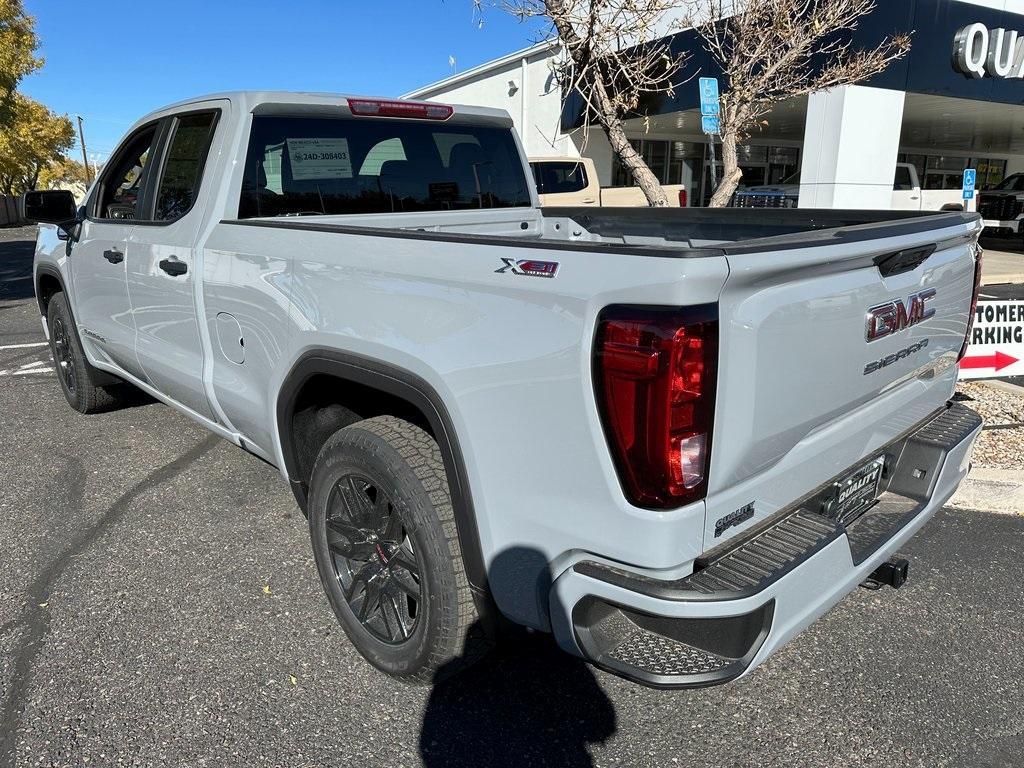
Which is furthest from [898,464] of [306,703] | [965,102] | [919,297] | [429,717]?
[965,102]

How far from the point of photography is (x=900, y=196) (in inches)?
661

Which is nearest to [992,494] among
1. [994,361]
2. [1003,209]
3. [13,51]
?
[994,361]

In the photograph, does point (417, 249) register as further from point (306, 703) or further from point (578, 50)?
point (578, 50)

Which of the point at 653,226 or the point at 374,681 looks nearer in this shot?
the point at 374,681

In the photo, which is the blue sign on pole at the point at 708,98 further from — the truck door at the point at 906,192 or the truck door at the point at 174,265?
the truck door at the point at 906,192

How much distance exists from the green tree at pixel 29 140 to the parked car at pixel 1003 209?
36175 millimetres

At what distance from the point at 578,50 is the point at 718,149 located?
1812 cm

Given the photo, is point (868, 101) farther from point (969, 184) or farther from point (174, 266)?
point (174, 266)

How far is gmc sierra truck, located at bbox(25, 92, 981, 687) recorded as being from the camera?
1.75 metres

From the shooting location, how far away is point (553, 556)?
1939 mm

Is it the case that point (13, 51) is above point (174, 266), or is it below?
above

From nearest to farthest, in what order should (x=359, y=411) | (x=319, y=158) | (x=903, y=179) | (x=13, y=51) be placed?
1. (x=359, y=411)
2. (x=319, y=158)
3. (x=903, y=179)
4. (x=13, y=51)

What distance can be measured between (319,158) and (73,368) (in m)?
2.84

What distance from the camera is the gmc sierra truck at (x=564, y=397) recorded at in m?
1.75
